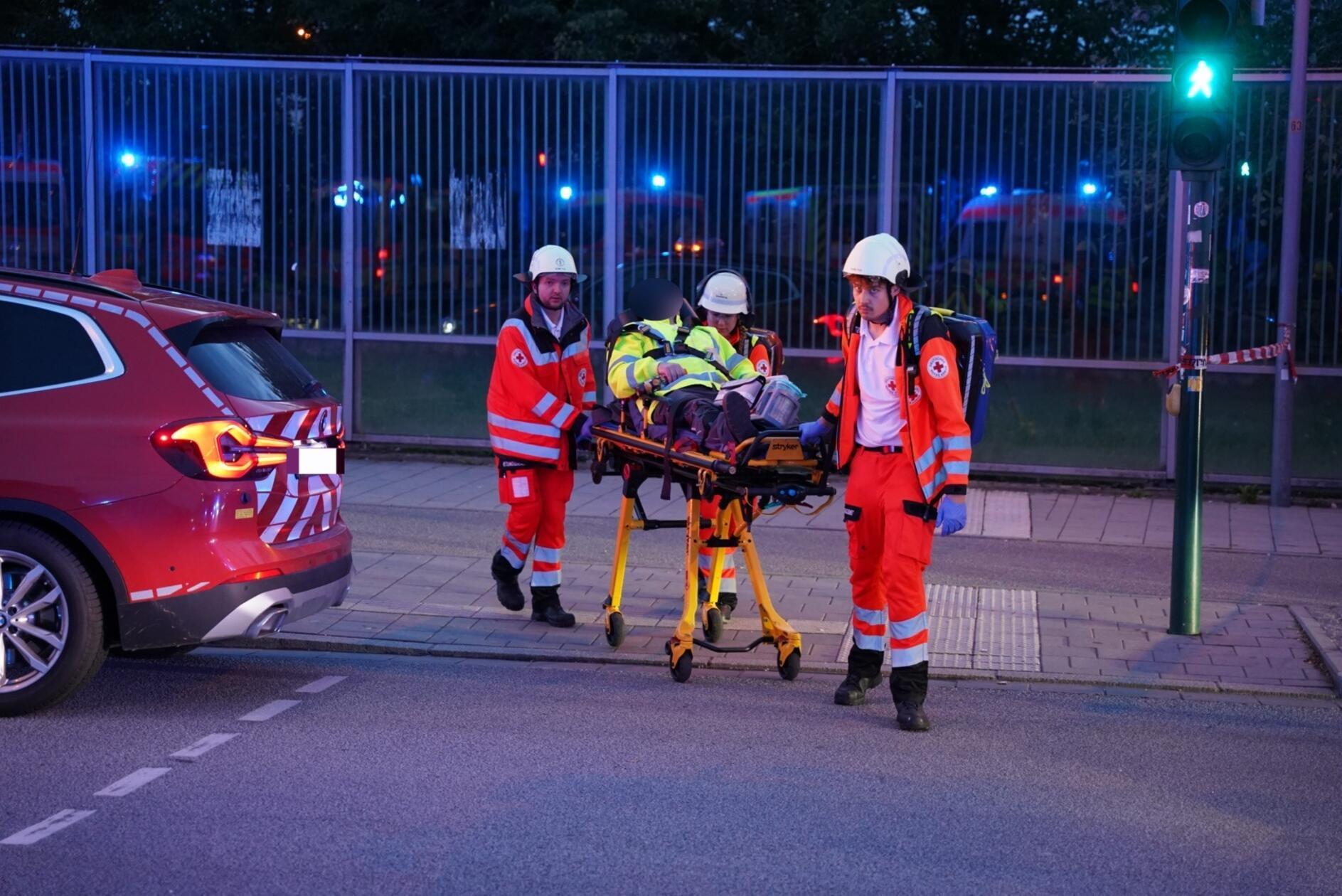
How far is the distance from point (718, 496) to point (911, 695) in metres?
1.49

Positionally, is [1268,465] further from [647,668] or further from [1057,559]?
[647,668]

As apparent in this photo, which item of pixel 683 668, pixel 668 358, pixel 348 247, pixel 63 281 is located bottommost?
pixel 683 668

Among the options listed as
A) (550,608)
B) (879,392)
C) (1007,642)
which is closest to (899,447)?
(879,392)

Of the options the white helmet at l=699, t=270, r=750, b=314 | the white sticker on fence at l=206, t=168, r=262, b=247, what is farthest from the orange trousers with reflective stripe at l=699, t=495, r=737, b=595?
the white sticker on fence at l=206, t=168, r=262, b=247

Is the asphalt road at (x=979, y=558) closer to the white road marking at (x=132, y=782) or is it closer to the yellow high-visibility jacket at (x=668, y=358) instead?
the yellow high-visibility jacket at (x=668, y=358)

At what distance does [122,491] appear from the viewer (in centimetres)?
652

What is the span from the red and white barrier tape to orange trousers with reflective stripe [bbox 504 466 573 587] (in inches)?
123

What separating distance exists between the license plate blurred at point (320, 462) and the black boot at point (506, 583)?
1.52 metres

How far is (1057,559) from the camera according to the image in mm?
10711

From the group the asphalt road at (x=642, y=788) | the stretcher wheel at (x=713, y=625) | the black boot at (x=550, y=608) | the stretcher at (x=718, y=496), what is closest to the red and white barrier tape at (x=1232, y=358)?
the asphalt road at (x=642, y=788)

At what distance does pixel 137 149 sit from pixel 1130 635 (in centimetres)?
1017

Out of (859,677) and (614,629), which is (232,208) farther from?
(859,677)

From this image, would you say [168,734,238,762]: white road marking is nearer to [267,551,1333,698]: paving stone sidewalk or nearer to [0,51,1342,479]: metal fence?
[267,551,1333,698]: paving stone sidewalk

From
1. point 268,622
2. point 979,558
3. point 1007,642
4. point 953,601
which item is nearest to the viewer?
point 268,622
